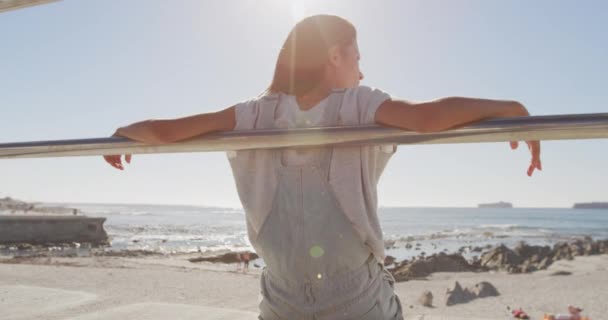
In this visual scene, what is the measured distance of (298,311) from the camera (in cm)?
124

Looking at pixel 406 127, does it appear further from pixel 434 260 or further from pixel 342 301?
pixel 434 260

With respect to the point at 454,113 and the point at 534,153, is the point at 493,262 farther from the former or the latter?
the point at 454,113

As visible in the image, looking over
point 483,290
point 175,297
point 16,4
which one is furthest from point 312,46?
point 483,290

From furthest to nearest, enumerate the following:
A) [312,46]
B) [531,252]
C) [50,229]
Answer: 1. [50,229]
2. [531,252]
3. [312,46]

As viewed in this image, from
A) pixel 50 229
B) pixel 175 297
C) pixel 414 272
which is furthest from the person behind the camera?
pixel 50 229

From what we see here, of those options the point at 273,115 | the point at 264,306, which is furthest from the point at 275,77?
the point at 264,306

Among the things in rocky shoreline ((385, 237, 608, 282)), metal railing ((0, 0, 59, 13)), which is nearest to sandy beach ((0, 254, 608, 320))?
metal railing ((0, 0, 59, 13))

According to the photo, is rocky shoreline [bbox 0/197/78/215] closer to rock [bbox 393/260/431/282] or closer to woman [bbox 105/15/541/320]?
rock [bbox 393/260/431/282]

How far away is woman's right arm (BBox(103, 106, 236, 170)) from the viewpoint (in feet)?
4.29

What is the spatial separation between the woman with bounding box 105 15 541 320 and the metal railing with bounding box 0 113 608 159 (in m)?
0.04

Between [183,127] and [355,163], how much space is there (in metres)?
0.44

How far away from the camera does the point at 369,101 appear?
117cm

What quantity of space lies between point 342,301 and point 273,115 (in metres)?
0.47

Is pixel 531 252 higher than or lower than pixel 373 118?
lower
